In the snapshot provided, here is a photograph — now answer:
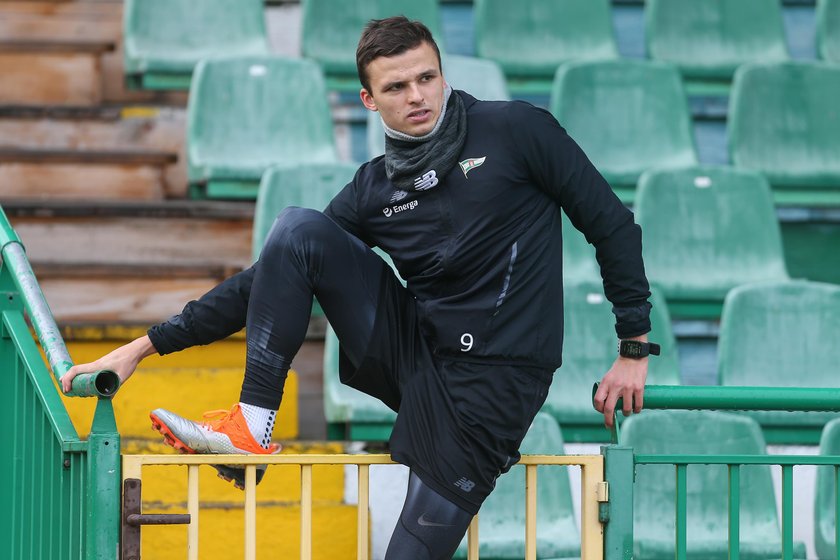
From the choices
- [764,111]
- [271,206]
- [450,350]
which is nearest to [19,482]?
[450,350]

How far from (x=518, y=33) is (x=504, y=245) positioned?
296 centimetres

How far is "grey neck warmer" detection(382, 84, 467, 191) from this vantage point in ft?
7.53

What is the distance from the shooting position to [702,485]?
350 centimetres

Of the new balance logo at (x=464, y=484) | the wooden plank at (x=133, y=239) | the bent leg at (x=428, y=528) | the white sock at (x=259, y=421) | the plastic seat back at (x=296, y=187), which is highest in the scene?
the plastic seat back at (x=296, y=187)

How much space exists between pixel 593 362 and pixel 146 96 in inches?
75.3

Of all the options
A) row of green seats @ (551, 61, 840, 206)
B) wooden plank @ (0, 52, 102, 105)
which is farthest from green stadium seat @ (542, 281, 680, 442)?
wooden plank @ (0, 52, 102, 105)

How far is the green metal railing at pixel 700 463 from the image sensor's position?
227cm

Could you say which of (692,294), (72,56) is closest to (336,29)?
(72,56)

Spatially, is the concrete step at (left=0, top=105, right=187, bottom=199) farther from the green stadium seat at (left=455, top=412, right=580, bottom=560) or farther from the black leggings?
the black leggings

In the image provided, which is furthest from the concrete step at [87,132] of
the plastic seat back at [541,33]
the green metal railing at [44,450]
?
the green metal railing at [44,450]

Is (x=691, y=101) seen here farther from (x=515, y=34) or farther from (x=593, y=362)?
(x=593, y=362)

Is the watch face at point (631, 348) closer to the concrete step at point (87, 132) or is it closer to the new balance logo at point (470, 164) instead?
the new balance logo at point (470, 164)

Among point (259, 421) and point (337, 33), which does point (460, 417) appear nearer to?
point (259, 421)

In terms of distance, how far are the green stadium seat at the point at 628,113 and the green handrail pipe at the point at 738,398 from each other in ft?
7.73
